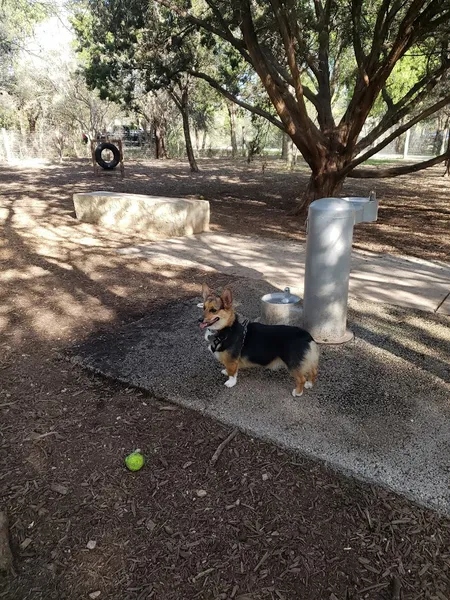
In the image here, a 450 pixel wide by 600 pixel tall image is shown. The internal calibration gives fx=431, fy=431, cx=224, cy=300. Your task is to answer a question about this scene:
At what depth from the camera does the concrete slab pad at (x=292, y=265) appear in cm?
532

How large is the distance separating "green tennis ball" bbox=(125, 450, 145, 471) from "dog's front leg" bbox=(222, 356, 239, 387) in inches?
37.0

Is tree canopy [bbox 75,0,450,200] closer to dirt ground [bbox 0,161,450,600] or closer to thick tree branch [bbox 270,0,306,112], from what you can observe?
thick tree branch [bbox 270,0,306,112]

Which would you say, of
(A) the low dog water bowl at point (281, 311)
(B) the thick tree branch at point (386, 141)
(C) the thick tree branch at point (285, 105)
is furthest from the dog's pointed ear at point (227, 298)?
(B) the thick tree branch at point (386, 141)

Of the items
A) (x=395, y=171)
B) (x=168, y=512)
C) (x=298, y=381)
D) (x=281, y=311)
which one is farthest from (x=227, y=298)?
(x=395, y=171)

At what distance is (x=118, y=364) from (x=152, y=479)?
1.38m

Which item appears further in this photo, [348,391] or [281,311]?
[281,311]

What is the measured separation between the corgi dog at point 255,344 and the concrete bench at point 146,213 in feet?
19.6

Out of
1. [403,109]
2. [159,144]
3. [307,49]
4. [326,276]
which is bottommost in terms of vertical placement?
[326,276]

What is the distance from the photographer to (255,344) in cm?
319

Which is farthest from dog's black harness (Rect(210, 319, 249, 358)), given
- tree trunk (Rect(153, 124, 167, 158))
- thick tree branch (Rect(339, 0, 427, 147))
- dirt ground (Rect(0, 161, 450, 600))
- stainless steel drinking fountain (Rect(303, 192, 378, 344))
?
tree trunk (Rect(153, 124, 167, 158))

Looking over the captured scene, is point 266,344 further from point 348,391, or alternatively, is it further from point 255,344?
point 348,391

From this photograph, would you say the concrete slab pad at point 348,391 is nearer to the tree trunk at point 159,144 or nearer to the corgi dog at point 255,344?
the corgi dog at point 255,344

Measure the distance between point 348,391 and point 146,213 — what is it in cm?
690

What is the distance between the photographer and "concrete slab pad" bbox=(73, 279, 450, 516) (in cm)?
256
